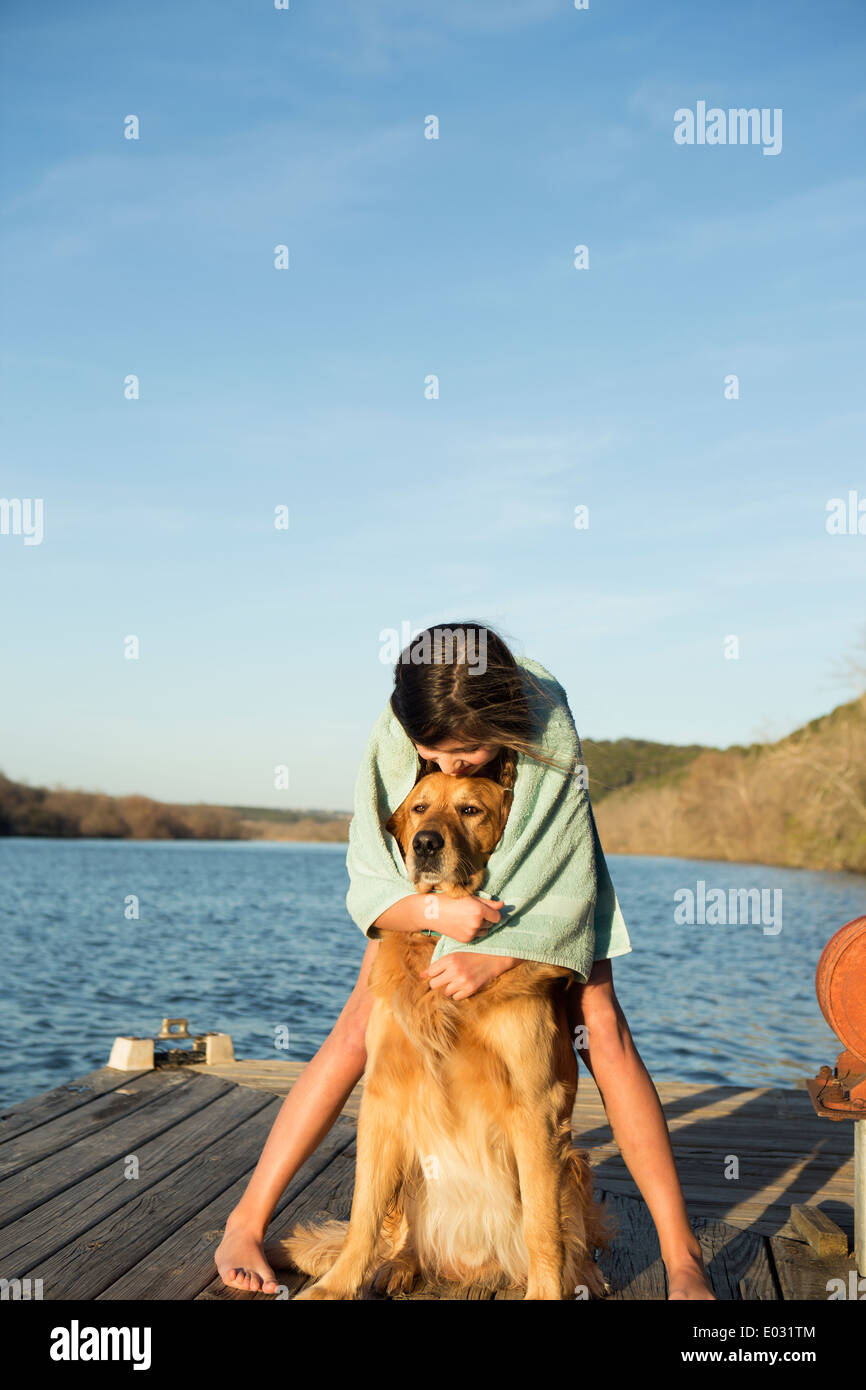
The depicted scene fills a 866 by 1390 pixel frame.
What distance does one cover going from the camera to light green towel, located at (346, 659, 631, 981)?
7.36ft

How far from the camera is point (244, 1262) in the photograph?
244 centimetres

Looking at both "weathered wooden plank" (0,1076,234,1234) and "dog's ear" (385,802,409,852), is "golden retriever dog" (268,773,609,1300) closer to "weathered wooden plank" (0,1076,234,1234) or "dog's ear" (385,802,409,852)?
"dog's ear" (385,802,409,852)

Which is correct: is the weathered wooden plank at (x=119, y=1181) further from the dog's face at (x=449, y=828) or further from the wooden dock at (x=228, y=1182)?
the dog's face at (x=449, y=828)

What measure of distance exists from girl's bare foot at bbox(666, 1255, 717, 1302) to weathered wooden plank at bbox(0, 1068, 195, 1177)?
196cm

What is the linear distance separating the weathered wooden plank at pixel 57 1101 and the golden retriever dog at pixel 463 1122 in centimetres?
175

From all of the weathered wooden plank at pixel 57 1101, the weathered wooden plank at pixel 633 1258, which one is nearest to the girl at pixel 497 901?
the weathered wooden plank at pixel 633 1258

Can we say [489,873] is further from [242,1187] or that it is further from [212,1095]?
[212,1095]

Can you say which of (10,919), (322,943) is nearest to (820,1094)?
(322,943)

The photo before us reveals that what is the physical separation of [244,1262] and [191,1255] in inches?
8.0

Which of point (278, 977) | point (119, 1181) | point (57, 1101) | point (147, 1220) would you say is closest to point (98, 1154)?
point (119, 1181)

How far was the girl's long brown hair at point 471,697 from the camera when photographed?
2.25 metres

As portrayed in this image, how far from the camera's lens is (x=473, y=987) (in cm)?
217

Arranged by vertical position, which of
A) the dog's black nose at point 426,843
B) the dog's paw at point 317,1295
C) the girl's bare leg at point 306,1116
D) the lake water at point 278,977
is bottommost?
the lake water at point 278,977
